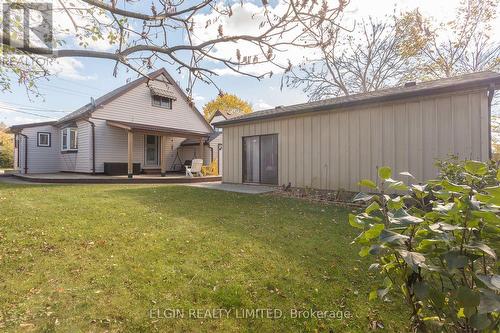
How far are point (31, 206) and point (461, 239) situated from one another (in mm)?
7750

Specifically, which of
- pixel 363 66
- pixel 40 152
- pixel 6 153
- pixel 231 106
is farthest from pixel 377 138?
pixel 231 106

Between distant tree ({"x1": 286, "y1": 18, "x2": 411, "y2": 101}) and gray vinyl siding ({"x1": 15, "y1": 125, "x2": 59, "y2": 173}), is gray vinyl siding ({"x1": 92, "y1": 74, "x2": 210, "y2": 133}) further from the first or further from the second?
distant tree ({"x1": 286, "y1": 18, "x2": 411, "y2": 101})

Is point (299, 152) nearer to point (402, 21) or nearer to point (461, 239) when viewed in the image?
point (461, 239)

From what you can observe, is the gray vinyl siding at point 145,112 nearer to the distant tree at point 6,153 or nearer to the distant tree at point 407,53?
the distant tree at point 407,53

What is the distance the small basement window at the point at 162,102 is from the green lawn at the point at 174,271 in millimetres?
12922

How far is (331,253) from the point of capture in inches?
144

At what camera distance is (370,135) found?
7.68 m

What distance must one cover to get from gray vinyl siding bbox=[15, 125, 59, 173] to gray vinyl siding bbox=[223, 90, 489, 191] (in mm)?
14425

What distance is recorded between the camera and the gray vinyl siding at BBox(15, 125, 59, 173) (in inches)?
634

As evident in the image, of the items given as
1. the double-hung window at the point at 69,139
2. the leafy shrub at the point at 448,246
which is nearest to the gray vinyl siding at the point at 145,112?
the double-hung window at the point at 69,139

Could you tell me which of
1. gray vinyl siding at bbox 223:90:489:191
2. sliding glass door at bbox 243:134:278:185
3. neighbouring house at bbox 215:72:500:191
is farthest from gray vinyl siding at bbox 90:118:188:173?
gray vinyl siding at bbox 223:90:489:191

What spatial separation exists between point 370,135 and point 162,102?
14296mm

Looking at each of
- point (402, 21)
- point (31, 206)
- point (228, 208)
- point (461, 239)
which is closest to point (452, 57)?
point (402, 21)

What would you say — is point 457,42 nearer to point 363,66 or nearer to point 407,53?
point 407,53
